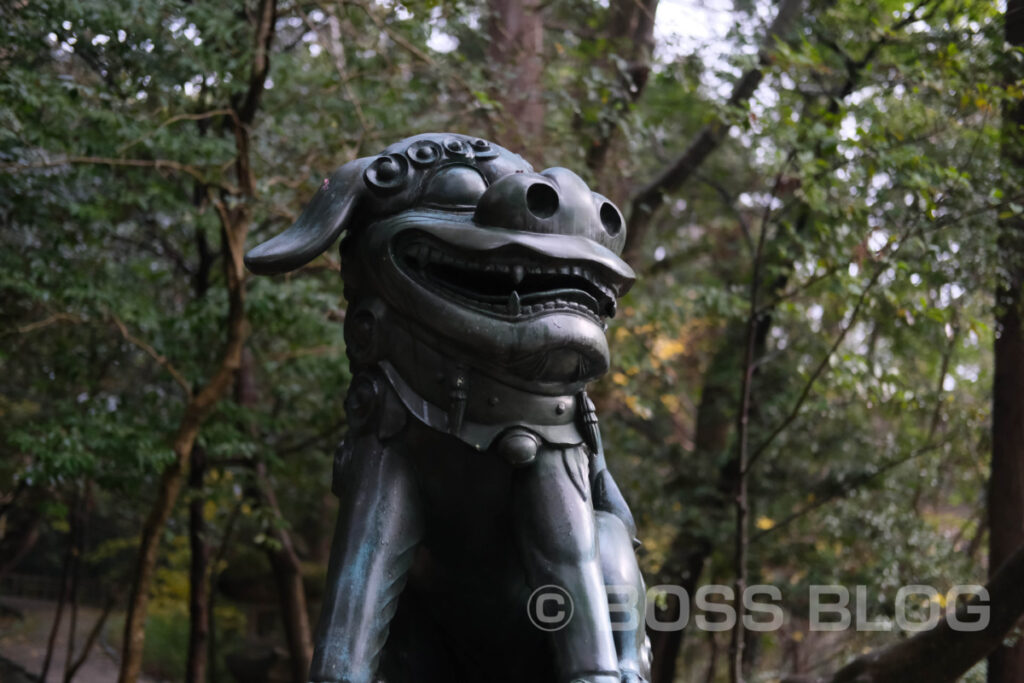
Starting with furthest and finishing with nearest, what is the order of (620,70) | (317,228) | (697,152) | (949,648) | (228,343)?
1. (697,152)
2. (620,70)
3. (228,343)
4. (949,648)
5. (317,228)

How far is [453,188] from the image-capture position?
91.1 inches

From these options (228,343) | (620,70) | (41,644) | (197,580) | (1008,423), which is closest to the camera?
(228,343)

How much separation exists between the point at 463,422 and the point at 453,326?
214mm

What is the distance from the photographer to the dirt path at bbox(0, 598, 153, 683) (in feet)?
28.1

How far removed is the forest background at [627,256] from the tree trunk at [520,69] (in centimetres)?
4

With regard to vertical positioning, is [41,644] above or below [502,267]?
below

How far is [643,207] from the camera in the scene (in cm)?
617

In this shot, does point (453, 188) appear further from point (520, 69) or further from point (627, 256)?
point (627, 256)

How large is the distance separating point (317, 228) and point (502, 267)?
0.44 m

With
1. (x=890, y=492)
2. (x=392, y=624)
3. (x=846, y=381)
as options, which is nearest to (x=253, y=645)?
(x=890, y=492)

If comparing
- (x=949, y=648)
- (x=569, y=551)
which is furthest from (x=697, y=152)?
(x=569, y=551)

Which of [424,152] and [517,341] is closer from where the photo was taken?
[517,341]

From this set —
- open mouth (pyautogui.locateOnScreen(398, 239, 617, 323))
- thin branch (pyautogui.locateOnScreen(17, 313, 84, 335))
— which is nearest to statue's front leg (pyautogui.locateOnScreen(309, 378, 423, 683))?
open mouth (pyautogui.locateOnScreen(398, 239, 617, 323))

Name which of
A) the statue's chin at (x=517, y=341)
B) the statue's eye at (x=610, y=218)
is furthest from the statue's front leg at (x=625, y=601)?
the statue's eye at (x=610, y=218)
